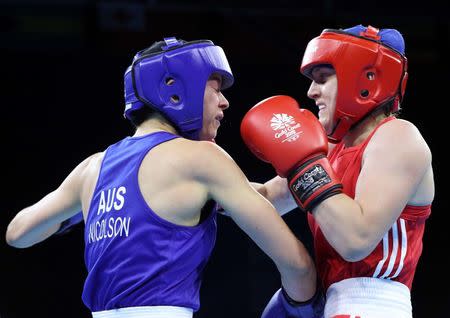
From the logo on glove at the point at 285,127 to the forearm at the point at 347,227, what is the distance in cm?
28

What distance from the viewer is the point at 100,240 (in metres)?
2.60

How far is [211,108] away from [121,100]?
3.16 metres

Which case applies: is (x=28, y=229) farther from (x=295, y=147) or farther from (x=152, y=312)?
(x=295, y=147)

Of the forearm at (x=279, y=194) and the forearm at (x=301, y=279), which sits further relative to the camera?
the forearm at (x=279, y=194)

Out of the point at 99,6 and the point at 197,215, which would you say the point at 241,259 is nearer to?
the point at 99,6

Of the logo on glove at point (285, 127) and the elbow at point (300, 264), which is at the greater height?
the logo on glove at point (285, 127)

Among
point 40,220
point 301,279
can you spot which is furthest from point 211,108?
point 40,220

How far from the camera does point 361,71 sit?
2.79 meters

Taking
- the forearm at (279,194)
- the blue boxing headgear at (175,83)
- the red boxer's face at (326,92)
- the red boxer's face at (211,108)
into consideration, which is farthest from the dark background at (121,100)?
the blue boxing headgear at (175,83)

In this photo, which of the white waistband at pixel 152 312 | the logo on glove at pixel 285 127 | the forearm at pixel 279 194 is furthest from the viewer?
the forearm at pixel 279 194

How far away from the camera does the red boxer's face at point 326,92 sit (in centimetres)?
286

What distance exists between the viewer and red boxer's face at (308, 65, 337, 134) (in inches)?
113

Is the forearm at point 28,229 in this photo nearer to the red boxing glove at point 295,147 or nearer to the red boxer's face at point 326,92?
the red boxing glove at point 295,147

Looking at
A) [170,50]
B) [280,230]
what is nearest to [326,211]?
[280,230]
